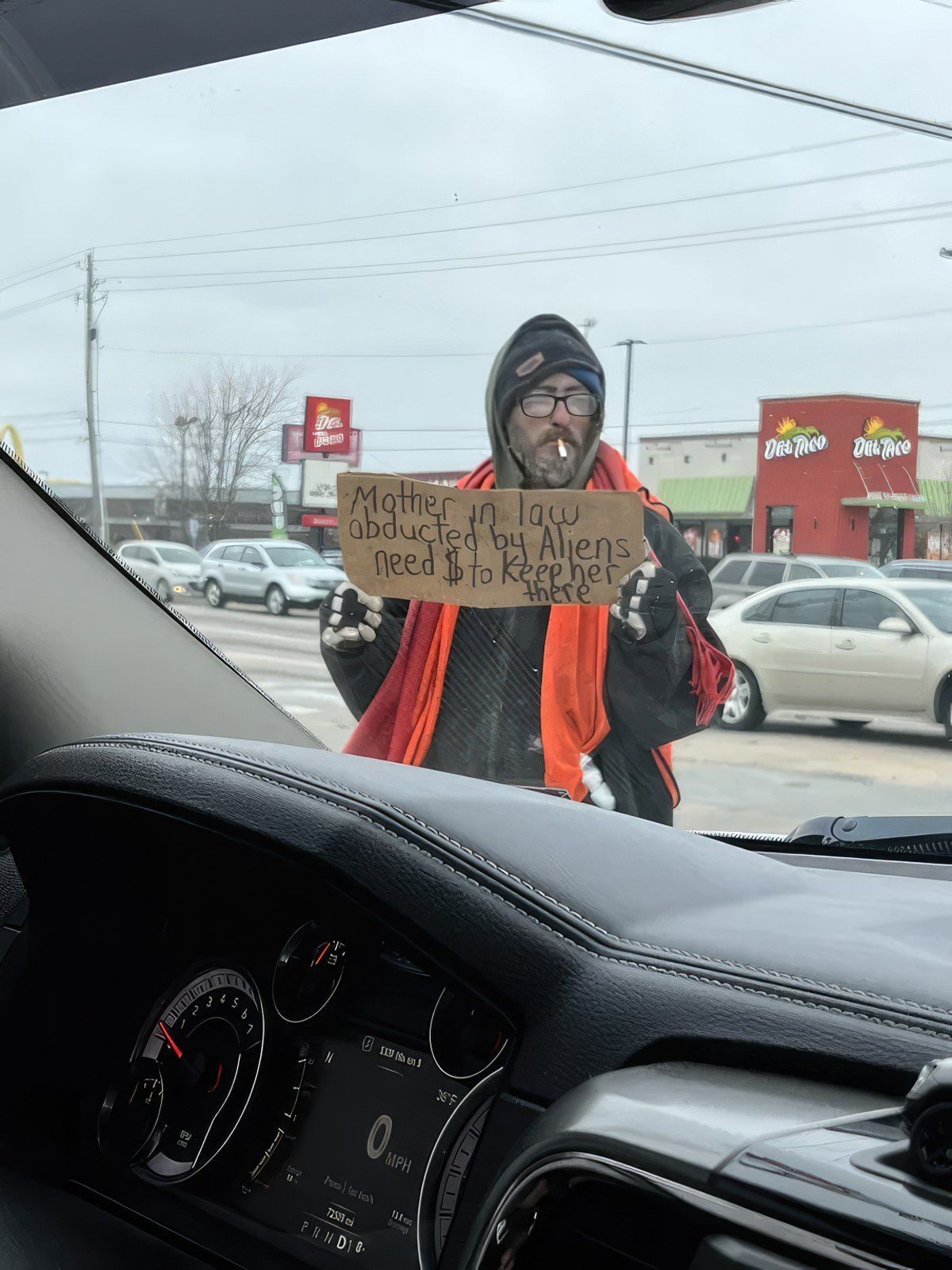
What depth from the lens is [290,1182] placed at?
1346mm

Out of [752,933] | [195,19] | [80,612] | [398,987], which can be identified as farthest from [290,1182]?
[195,19]

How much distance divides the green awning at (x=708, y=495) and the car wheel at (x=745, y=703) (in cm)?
32

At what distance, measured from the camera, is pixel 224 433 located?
2.58 metres

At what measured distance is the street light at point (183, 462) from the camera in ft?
8.36

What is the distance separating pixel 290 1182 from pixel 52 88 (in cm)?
216

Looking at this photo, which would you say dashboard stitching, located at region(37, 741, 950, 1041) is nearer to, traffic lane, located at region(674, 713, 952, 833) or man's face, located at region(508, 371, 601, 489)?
traffic lane, located at region(674, 713, 952, 833)

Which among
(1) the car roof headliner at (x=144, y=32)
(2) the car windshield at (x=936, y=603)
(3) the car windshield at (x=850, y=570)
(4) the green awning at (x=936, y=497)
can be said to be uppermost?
(1) the car roof headliner at (x=144, y=32)

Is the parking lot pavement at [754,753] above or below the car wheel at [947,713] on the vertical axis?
below

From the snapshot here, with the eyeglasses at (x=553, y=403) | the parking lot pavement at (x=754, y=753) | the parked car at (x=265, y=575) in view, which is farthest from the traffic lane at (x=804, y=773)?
the parked car at (x=265, y=575)

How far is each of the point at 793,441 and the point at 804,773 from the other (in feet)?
2.05

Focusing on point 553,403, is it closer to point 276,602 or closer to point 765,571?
point 765,571

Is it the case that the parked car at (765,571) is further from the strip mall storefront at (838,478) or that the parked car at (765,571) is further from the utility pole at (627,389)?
the utility pole at (627,389)

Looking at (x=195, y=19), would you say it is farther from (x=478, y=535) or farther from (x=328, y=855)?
(x=328, y=855)

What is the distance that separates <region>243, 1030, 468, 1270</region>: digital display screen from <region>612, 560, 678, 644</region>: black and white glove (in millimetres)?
1164
